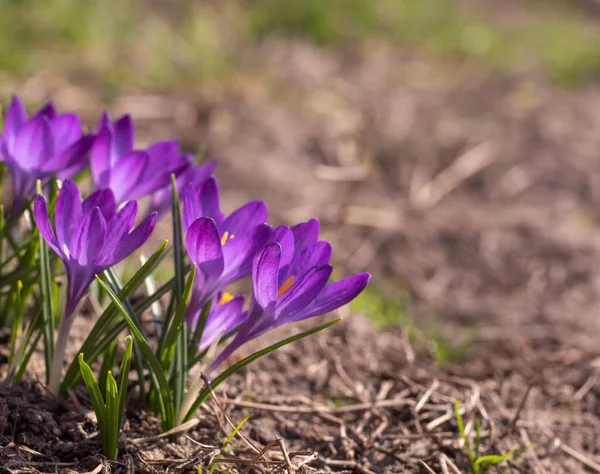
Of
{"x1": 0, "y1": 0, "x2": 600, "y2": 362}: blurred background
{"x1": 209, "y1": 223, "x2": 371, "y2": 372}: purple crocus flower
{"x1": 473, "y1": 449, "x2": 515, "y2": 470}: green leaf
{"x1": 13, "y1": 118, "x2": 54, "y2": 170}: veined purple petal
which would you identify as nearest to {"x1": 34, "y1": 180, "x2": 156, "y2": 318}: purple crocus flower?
{"x1": 209, "y1": 223, "x2": 371, "y2": 372}: purple crocus flower

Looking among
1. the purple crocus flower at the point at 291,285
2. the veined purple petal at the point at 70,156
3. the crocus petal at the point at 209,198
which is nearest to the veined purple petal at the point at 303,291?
the purple crocus flower at the point at 291,285

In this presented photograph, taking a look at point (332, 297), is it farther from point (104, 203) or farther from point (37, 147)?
point (37, 147)

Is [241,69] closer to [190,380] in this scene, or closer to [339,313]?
[339,313]

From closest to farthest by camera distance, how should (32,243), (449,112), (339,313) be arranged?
(32,243) → (339,313) → (449,112)

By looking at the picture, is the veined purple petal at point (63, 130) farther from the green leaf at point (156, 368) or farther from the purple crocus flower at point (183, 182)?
the green leaf at point (156, 368)

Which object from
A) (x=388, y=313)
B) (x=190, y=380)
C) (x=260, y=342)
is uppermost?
(x=190, y=380)

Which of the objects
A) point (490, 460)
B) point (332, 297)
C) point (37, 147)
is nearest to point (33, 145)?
point (37, 147)

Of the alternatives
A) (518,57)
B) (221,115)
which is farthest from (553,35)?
(221,115)
